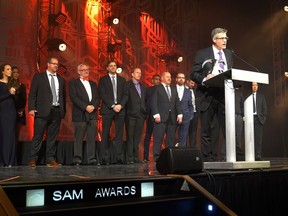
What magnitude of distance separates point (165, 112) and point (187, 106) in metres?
0.58

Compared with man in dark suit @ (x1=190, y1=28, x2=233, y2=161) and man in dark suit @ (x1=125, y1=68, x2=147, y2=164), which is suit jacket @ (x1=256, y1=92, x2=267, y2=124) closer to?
man in dark suit @ (x1=125, y1=68, x2=147, y2=164)

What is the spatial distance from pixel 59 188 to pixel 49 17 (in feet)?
17.1

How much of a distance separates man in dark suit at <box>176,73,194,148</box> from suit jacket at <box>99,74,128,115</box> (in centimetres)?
122

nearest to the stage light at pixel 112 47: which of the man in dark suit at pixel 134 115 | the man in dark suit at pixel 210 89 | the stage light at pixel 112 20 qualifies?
the stage light at pixel 112 20

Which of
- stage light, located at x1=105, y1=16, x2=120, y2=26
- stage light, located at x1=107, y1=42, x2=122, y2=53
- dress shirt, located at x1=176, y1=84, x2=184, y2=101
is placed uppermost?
stage light, located at x1=105, y1=16, x2=120, y2=26

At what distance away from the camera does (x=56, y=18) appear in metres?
6.53

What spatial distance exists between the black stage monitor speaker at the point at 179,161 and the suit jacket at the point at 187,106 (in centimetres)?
354

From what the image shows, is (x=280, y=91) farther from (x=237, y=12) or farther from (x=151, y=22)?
(x=151, y=22)

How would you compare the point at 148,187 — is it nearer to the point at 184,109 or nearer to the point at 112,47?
the point at 184,109

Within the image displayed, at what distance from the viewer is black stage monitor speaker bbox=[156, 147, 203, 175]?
2449 millimetres

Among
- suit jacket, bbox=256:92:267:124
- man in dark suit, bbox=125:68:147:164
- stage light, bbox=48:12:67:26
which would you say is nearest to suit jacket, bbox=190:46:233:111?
man in dark suit, bbox=125:68:147:164

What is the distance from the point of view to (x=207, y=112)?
342 cm

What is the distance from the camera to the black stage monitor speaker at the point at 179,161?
2.45 meters

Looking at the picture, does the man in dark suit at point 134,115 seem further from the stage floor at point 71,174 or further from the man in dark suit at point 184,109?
the stage floor at point 71,174
